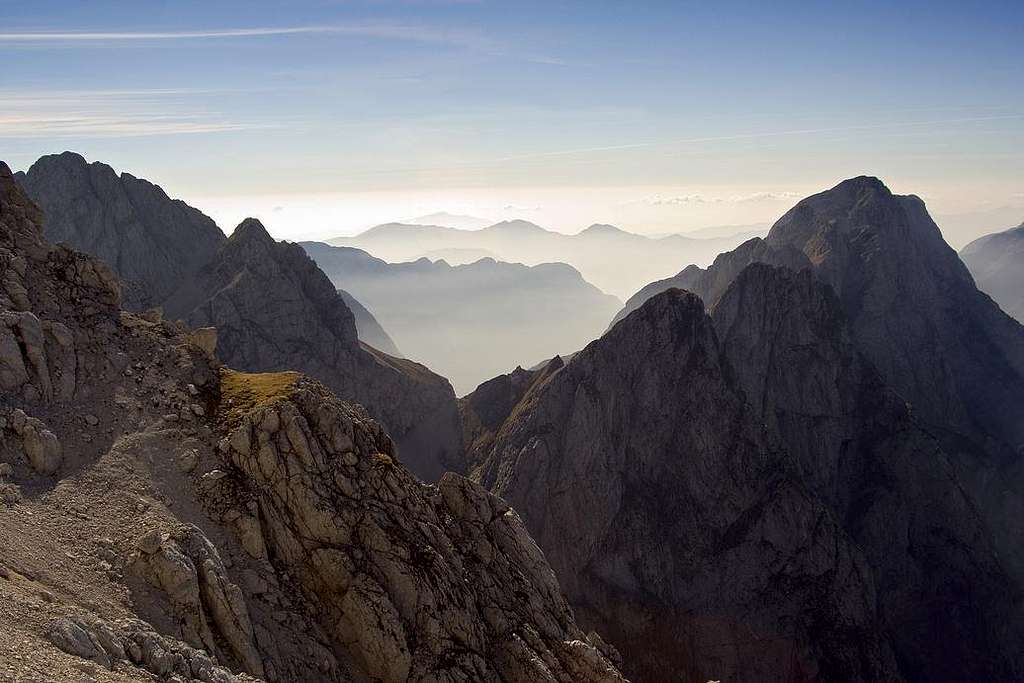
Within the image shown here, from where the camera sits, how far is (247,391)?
1998 inches

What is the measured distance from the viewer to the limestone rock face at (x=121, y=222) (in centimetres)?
15850

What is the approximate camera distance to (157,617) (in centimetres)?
3494

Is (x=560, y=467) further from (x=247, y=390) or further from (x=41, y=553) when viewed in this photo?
(x=41, y=553)

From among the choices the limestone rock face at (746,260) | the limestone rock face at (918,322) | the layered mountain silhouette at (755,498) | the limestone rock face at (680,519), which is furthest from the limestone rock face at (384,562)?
the limestone rock face at (918,322)

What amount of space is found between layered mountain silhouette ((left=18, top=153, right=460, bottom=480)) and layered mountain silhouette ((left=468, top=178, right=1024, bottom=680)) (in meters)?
11.6

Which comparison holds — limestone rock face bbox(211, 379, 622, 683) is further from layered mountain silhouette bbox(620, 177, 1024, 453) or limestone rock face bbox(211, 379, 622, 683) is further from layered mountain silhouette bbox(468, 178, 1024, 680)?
layered mountain silhouette bbox(620, 177, 1024, 453)

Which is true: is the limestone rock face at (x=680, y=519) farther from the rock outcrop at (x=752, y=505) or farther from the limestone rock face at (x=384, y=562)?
the limestone rock face at (x=384, y=562)

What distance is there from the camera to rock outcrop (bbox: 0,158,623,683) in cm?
3438

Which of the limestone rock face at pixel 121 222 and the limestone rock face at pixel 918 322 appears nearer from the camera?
the limestone rock face at pixel 121 222

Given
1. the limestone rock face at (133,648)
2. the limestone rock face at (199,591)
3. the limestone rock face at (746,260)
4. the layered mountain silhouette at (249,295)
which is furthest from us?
the limestone rock face at (746,260)

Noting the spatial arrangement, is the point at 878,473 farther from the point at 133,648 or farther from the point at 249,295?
the point at 133,648

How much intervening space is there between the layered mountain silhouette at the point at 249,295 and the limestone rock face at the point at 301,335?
0.64 feet

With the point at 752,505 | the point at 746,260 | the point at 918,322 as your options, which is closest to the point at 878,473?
the point at 752,505

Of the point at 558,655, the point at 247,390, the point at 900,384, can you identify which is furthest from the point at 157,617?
the point at 900,384
